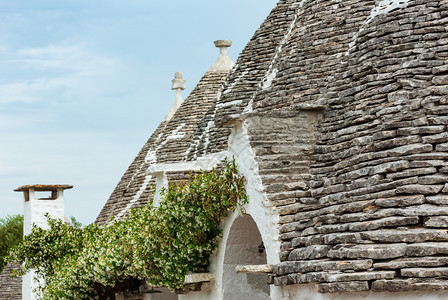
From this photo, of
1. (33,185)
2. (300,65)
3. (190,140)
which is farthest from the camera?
(33,185)

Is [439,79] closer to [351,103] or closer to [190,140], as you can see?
[351,103]

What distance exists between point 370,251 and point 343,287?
512 mm

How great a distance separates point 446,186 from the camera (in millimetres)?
9000

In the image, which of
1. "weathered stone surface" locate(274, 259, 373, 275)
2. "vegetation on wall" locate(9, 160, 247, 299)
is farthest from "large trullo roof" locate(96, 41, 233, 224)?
"weathered stone surface" locate(274, 259, 373, 275)

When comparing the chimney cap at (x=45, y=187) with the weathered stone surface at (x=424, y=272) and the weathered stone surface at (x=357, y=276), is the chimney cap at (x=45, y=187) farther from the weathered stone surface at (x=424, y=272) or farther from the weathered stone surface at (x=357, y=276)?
the weathered stone surface at (x=424, y=272)

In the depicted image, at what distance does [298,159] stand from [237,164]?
0.96 meters

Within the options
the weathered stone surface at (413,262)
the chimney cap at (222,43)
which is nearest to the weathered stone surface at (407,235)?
the weathered stone surface at (413,262)

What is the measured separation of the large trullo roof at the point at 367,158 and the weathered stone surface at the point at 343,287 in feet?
0.05

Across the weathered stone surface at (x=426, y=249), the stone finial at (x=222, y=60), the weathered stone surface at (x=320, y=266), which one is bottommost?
the weathered stone surface at (x=320, y=266)

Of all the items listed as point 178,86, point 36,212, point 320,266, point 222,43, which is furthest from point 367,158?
point 36,212

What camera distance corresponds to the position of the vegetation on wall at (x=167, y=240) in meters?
12.5

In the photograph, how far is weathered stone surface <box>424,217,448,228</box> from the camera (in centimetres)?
865

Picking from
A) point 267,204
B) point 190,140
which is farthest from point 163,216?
point 190,140

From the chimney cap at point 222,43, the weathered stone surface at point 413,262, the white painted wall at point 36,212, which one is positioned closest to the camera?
the weathered stone surface at point 413,262
